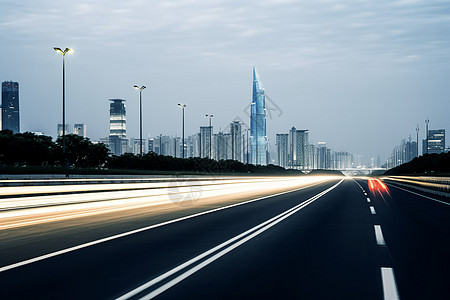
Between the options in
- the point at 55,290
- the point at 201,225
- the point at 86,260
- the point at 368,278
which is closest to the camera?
the point at 55,290

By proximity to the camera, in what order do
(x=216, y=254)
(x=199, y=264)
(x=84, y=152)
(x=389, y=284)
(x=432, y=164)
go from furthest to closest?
(x=432, y=164) → (x=84, y=152) → (x=216, y=254) → (x=199, y=264) → (x=389, y=284)

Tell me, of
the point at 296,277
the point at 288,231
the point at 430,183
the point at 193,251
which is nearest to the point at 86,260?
the point at 193,251

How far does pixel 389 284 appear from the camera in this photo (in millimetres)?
7078

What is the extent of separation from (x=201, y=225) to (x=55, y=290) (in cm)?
800

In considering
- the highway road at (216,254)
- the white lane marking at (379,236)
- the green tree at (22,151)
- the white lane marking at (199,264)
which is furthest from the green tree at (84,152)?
the white lane marking at (379,236)

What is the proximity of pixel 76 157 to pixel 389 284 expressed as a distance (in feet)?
304

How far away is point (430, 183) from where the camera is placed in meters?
36.9

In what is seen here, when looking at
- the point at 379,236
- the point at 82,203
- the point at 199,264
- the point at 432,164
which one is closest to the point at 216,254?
the point at 199,264

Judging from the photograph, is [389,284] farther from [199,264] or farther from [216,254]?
[216,254]

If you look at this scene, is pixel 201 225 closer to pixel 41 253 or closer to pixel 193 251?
pixel 193 251

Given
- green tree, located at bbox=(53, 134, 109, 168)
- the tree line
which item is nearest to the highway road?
the tree line

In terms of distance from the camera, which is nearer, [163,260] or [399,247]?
[163,260]

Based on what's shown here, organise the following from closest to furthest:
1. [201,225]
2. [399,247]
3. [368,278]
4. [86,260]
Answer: [368,278] → [86,260] → [399,247] → [201,225]

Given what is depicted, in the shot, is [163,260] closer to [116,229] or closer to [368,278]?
[368,278]
